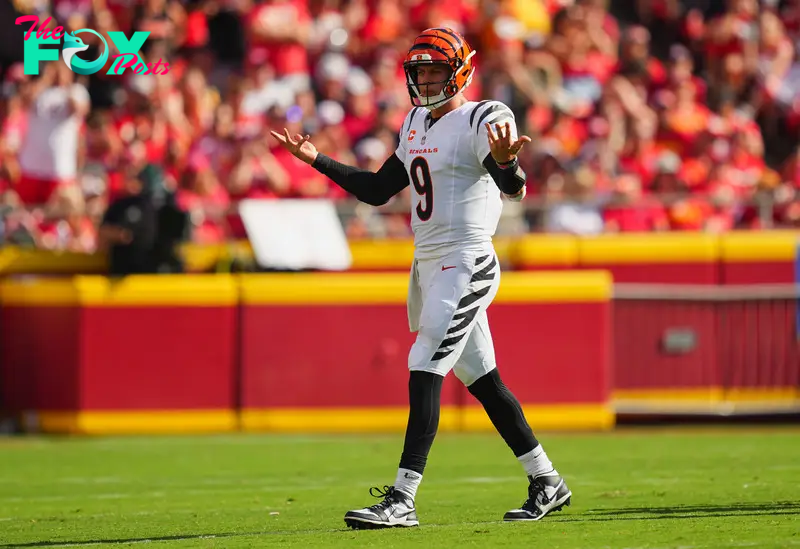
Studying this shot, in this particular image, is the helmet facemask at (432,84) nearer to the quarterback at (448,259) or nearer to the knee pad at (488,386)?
the quarterback at (448,259)

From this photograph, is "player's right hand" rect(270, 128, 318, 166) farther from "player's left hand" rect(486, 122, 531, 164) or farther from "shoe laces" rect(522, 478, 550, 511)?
"shoe laces" rect(522, 478, 550, 511)

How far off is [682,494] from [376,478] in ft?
7.17

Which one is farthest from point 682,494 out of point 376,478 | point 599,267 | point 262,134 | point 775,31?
point 775,31

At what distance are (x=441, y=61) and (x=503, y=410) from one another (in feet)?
5.45

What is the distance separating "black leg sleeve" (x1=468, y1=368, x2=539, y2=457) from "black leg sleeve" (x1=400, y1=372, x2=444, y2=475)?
0.94ft

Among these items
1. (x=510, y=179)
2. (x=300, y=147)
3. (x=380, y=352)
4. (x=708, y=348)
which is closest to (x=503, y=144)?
(x=510, y=179)

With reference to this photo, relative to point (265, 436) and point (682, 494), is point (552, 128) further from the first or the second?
point (682, 494)

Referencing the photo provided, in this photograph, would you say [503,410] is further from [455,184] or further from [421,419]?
[455,184]

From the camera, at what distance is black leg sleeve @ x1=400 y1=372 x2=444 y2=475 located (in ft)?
21.8

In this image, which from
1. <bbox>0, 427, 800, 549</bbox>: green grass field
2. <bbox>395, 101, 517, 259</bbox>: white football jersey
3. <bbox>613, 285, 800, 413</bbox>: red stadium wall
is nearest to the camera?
<bbox>0, 427, 800, 549</bbox>: green grass field

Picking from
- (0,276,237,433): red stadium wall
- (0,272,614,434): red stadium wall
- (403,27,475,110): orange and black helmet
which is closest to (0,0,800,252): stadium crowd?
(0,276,237,433): red stadium wall

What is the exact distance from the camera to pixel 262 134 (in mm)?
14352

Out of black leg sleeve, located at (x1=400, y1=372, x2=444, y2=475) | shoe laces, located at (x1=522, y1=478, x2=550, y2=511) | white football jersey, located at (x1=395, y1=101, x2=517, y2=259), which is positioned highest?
white football jersey, located at (x1=395, y1=101, x2=517, y2=259)

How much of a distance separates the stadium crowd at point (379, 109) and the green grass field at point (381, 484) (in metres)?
2.54
